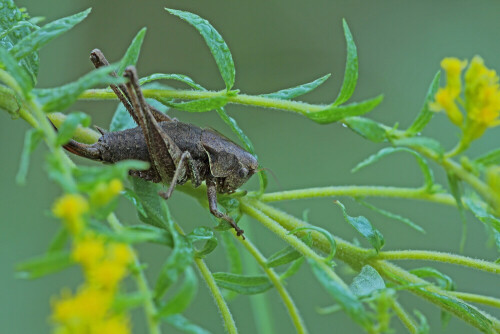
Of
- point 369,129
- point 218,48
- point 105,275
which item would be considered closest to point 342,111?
point 369,129

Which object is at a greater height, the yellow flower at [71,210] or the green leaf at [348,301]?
the yellow flower at [71,210]

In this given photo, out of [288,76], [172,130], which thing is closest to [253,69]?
[288,76]

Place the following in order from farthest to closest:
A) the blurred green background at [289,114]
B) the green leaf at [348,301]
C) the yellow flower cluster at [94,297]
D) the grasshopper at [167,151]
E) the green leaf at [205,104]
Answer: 1. the blurred green background at [289,114]
2. the grasshopper at [167,151]
3. the green leaf at [205,104]
4. the green leaf at [348,301]
5. the yellow flower cluster at [94,297]

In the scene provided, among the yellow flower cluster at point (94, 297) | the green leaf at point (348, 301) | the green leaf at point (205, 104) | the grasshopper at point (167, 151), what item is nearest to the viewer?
the yellow flower cluster at point (94, 297)

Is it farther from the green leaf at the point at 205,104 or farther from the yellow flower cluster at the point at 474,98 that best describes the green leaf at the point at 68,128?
the yellow flower cluster at the point at 474,98

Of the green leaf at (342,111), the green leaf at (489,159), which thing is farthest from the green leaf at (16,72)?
the green leaf at (489,159)

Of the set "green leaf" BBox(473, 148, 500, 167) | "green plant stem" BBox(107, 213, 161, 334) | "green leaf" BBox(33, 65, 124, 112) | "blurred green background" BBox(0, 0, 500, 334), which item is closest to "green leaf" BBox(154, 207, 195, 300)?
"green plant stem" BBox(107, 213, 161, 334)

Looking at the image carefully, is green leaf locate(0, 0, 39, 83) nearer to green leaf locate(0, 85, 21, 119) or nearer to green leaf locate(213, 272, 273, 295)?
green leaf locate(0, 85, 21, 119)

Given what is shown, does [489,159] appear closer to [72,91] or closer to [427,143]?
[427,143]

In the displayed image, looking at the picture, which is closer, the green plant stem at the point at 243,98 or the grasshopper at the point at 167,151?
the green plant stem at the point at 243,98
